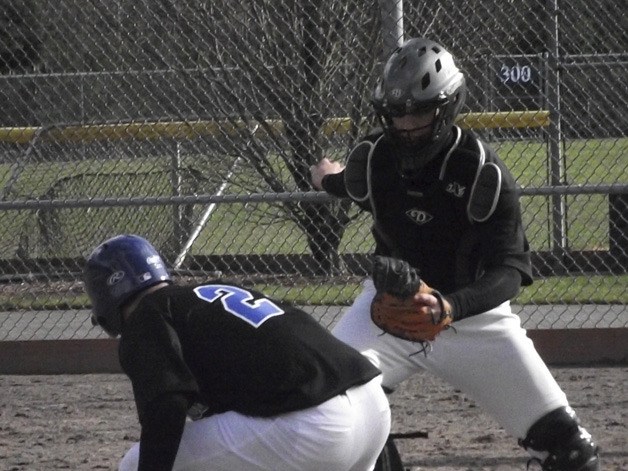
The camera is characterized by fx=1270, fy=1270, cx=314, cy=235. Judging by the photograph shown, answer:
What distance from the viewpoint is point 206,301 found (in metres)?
3.56

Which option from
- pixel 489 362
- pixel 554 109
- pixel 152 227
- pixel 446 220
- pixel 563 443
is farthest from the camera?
pixel 152 227

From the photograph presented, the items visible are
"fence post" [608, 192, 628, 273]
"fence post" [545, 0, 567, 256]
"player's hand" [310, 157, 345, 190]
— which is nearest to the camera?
"player's hand" [310, 157, 345, 190]

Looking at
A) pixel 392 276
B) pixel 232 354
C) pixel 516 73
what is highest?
pixel 392 276

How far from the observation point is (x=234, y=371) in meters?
3.49

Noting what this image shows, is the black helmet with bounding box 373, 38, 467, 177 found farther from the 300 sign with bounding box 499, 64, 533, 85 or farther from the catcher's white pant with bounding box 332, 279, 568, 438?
the 300 sign with bounding box 499, 64, 533, 85

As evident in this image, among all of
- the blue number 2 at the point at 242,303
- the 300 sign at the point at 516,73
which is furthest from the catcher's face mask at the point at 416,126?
the 300 sign at the point at 516,73

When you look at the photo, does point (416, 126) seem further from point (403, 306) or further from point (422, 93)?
point (403, 306)

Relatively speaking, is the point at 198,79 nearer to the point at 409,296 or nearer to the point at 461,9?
the point at 461,9

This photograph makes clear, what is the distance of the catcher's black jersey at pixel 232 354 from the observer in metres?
3.44

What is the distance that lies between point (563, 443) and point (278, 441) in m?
1.06

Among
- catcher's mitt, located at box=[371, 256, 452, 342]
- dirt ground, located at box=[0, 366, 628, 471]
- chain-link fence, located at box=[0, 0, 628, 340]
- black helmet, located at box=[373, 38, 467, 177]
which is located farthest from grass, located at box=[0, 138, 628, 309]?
catcher's mitt, located at box=[371, 256, 452, 342]

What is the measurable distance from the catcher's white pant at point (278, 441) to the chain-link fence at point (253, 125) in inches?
158

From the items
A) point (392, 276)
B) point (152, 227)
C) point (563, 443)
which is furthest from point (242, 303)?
point (152, 227)

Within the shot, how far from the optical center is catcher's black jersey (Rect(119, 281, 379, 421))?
11.3 feet
